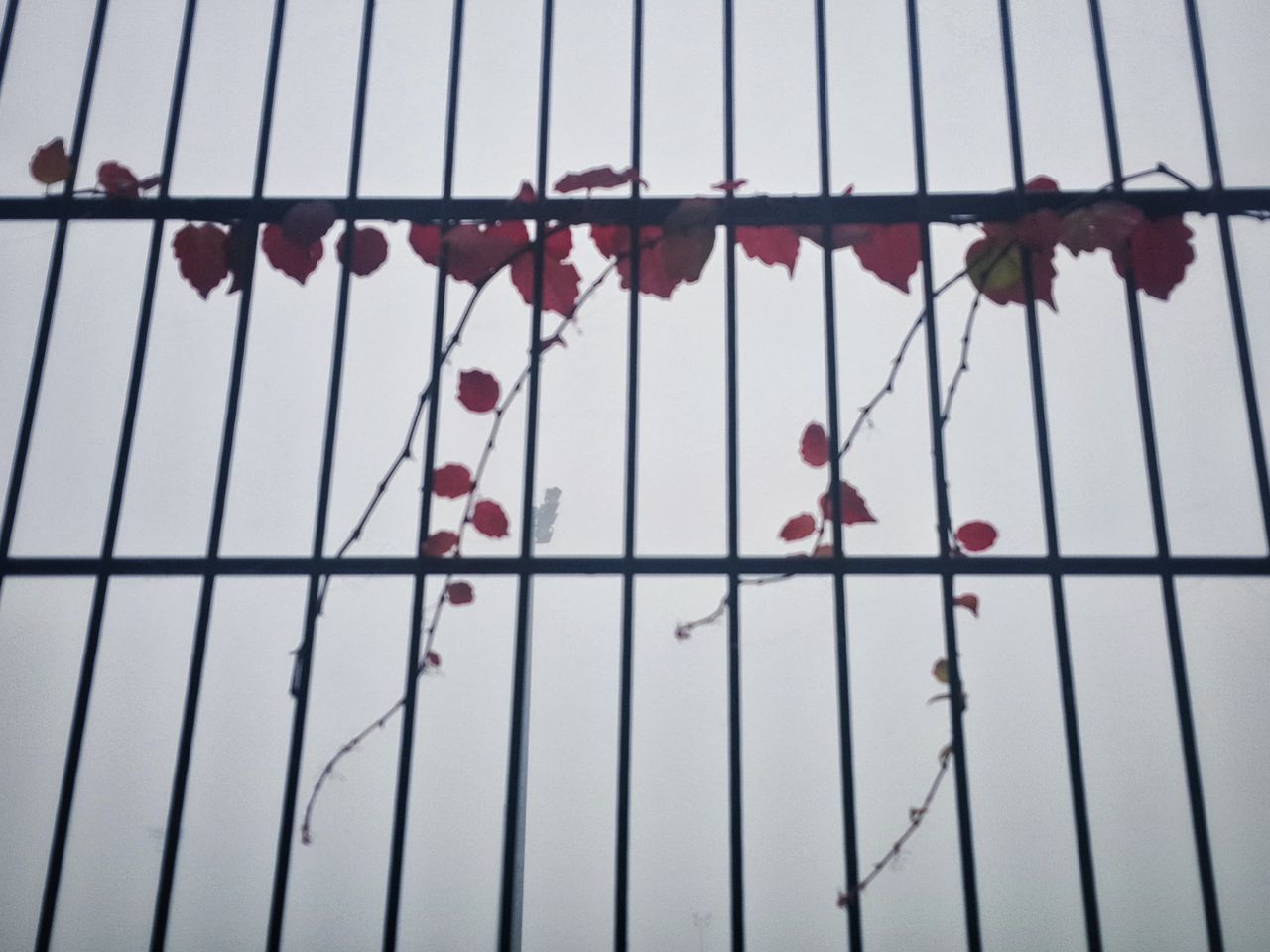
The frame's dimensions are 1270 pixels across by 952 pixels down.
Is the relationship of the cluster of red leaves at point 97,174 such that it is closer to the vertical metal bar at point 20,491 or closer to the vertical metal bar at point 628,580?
the vertical metal bar at point 20,491

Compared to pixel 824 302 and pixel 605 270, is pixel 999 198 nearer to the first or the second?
pixel 824 302

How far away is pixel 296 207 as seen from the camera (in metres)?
1.77

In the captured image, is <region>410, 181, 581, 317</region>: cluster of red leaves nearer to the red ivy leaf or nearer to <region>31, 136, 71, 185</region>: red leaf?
the red ivy leaf

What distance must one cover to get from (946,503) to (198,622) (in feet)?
4.32

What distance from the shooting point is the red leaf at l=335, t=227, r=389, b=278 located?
182cm


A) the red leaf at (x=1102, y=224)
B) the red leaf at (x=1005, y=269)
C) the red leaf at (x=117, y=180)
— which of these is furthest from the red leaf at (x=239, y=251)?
the red leaf at (x=1102, y=224)

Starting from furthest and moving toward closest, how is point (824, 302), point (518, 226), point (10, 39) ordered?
1. point (10, 39)
2. point (518, 226)
3. point (824, 302)

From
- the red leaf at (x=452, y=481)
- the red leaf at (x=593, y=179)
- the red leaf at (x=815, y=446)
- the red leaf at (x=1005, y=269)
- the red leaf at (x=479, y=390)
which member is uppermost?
the red leaf at (x=593, y=179)

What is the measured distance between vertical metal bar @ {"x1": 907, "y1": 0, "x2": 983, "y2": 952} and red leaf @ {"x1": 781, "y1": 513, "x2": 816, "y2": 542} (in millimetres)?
224

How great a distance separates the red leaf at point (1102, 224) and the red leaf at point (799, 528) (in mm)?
709

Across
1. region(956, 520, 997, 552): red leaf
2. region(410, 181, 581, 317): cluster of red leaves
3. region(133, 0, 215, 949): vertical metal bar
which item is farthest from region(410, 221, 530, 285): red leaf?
region(956, 520, 997, 552): red leaf

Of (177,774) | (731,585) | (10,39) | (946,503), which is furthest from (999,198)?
(10,39)

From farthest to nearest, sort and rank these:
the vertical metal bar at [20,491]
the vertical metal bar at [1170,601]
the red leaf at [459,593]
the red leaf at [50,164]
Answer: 1. the red leaf at [50,164]
2. the red leaf at [459,593]
3. the vertical metal bar at [20,491]
4. the vertical metal bar at [1170,601]

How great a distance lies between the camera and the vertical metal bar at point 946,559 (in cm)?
144
